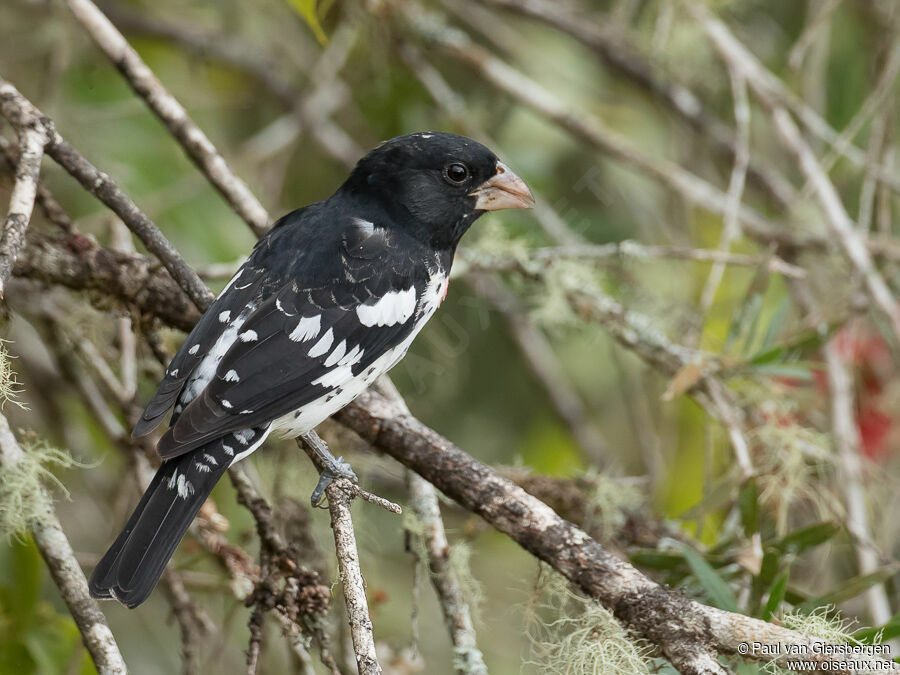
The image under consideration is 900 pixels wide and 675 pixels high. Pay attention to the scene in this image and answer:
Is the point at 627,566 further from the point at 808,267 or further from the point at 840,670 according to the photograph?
the point at 808,267

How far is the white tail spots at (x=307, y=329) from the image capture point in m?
2.46

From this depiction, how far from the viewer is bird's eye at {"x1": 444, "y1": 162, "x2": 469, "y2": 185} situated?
285 cm

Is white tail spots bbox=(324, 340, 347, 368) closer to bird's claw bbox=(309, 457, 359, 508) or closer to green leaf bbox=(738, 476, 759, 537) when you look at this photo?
bird's claw bbox=(309, 457, 359, 508)

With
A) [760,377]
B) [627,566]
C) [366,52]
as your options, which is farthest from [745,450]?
[366,52]

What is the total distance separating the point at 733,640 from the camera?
5.90ft

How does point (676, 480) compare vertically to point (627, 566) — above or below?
below

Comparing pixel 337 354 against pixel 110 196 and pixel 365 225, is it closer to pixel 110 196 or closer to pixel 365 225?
pixel 365 225

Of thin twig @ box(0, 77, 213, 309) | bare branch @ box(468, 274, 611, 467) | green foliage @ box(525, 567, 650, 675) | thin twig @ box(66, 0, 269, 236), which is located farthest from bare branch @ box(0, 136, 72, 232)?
bare branch @ box(468, 274, 611, 467)

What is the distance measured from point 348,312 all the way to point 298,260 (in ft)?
0.65

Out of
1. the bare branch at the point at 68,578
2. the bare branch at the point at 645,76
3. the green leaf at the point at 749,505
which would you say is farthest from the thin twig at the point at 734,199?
the bare branch at the point at 68,578

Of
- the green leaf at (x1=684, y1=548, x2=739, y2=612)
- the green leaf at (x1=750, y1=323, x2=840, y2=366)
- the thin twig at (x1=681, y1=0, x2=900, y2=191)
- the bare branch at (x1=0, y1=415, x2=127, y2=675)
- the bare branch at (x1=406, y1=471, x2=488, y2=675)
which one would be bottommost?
the bare branch at (x1=406, y1=471, x2=488, y2=675)

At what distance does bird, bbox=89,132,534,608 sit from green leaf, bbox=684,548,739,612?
2.72 ft

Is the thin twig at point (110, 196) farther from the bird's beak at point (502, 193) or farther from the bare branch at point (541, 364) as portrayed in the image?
the bare branch at point (541, 364)

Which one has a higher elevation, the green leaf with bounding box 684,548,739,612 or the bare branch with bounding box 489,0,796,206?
the bare branch with bounding box 489,0,796,206
